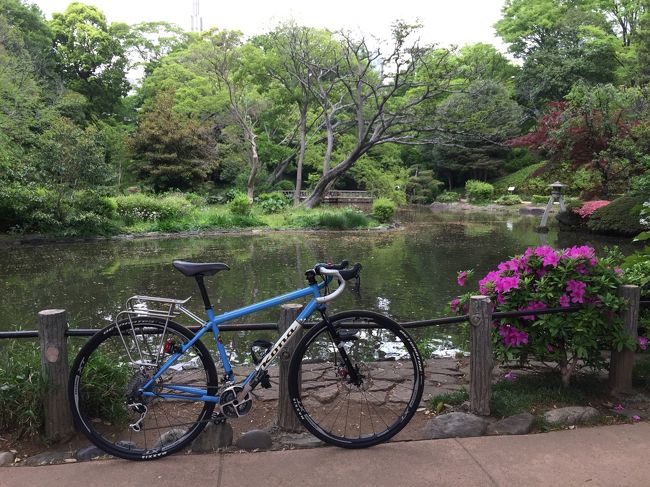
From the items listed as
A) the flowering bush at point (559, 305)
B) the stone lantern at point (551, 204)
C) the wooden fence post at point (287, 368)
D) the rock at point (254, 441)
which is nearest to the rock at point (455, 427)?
the flowering bush at point (559, 305)

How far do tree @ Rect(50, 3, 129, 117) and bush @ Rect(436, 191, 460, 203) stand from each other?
990 inches

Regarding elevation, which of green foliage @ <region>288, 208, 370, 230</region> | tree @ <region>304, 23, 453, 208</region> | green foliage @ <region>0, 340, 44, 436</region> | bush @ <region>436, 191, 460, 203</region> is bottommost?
green foliage @ <region>0, 340, 44, 436</region>

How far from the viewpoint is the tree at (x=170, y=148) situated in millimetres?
26172

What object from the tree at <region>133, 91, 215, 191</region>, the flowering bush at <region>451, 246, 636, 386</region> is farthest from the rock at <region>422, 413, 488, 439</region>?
the tree at <region>133, 91, 215, 191</region>

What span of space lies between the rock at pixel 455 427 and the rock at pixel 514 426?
58 millimetres

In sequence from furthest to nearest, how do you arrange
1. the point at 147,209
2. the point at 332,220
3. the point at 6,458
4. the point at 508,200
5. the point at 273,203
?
the point at 508,200, the point at 273,203, the point at 332,220, the point at 147,209, the point at 6,458

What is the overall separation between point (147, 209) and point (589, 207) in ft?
52.0

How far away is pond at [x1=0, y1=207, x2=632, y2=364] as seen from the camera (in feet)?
24.7

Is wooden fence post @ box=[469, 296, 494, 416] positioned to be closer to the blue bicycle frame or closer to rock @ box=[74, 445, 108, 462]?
the blue bicycle frame

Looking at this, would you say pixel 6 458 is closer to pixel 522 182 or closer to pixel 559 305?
pixel 559 305

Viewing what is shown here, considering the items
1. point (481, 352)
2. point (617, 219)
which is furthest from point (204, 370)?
point (617, 219)

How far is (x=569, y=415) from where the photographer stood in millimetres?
3086

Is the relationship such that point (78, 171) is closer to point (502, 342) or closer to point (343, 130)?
point (343, 130)

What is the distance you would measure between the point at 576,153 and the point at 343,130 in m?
12.6
